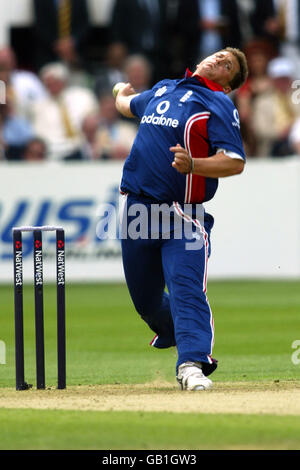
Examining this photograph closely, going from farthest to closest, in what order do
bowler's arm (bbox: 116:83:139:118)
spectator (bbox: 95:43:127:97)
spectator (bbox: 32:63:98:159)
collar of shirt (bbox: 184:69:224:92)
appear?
spectator (bbox: 95:43:127:97), spectator (bbox: 32:63:98:159), bowler's arm (bbox: 116:83:139:118), collar of shirt (bbox: 184:69:224:92)

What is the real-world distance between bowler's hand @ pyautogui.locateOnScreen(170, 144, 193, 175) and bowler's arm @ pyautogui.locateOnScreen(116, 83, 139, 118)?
3.74ft

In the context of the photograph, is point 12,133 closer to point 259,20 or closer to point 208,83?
point 259,20

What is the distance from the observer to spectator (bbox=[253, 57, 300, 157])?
1664cm

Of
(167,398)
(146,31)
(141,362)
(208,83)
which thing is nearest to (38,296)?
(167,398)

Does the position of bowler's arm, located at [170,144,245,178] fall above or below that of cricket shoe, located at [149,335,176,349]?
above

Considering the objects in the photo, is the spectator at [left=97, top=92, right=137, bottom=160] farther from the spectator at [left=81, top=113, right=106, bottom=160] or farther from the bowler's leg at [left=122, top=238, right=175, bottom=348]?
the bowler's leg at [left=122, top=238, right=175, bottom=348]

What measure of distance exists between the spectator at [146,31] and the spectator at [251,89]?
136cm

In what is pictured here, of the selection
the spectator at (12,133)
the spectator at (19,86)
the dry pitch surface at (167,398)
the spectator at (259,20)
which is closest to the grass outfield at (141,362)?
the dry pitch surface at (167,398)

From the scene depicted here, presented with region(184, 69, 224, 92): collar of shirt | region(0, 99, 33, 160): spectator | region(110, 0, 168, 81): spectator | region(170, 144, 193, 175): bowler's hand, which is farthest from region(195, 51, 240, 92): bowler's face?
region(110, 0, 168, 81): spectator

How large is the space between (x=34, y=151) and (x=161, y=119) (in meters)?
8.74

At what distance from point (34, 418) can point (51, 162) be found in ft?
32.6

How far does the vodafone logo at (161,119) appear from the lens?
23.7 ft
